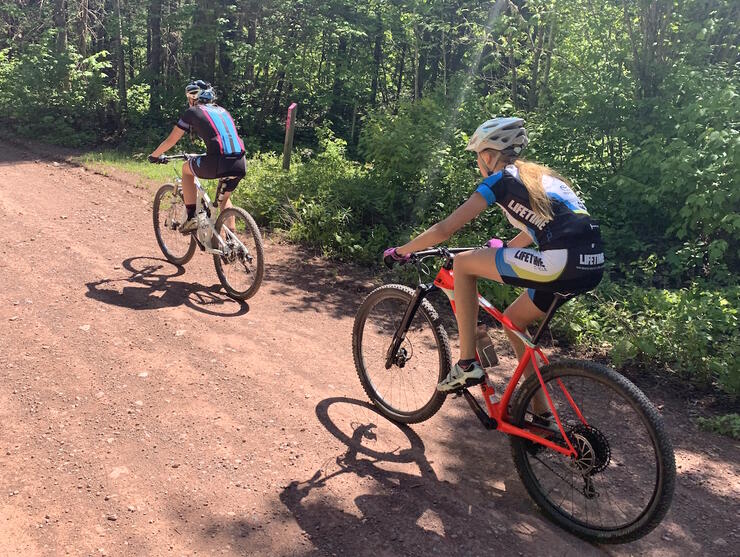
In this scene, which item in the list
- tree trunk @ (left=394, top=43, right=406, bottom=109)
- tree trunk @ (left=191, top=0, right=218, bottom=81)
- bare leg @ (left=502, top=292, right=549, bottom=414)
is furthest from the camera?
tree trunk @ (left=394, top=43, right=406, bottom=109)

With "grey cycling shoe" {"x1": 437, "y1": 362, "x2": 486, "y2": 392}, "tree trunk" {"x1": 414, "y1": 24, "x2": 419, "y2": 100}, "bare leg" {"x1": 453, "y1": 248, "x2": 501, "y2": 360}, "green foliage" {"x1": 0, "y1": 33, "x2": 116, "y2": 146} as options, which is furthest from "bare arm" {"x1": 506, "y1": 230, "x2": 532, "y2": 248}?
"green foliage" {"x1": 0, "y1": 33, "x2": 116, "y2": 146}

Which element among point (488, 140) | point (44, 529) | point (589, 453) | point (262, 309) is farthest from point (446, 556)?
point (262, 309)

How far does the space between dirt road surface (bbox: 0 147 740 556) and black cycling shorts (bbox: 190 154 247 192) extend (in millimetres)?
1269

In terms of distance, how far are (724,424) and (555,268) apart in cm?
257

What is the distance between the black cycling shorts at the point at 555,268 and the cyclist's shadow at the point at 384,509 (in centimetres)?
136

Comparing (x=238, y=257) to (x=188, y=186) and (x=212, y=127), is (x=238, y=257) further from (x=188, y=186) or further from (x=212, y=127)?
(x=212, y=127)

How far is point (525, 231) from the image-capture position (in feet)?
11.7

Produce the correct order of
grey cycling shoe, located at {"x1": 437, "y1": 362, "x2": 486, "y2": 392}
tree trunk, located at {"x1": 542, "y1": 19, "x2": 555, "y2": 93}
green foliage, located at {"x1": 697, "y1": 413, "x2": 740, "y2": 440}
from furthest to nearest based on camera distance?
1. tree trunk, located at {"x1": 542, "y1": 19, "x2": 555, "y2": 93}
2. green foliage, located at {"x1": 697, "y1": 413, "x2": 740, "y2": 440}
3. grey cycling shoe, located at {"x1": 437, "y1": 362, "x2": 486, "y2": 392}

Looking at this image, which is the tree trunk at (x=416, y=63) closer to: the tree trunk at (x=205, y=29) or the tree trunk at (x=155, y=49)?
the tree trunk at (x=205, y=29)

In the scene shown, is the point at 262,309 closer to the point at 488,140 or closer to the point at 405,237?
the point at 405,237

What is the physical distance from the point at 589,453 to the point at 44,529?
287cm

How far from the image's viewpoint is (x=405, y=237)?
8273 millimetres

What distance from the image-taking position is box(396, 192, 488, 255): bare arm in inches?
136

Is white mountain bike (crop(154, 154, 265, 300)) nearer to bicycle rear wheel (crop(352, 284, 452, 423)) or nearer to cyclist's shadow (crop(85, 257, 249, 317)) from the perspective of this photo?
cyclist's shadow (crop(85, 257, 249, 317))
